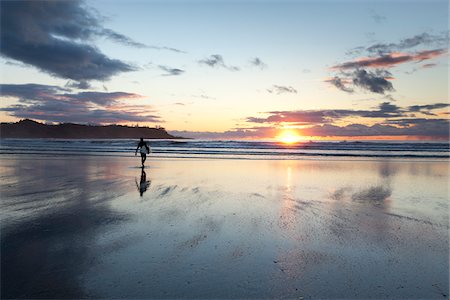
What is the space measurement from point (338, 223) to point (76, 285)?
6.14 metres

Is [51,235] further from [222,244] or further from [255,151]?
[255,151]

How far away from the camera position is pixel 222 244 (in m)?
6.32

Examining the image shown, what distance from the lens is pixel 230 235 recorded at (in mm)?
6922

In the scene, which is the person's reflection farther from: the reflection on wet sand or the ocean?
the ocean

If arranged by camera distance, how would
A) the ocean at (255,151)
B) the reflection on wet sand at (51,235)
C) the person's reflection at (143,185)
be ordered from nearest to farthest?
the reflection on wet sand at (51,235) < the person's reflection at (143,185) < the ocean at (255,151)

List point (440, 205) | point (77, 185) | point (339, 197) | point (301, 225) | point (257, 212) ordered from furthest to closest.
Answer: point (77, 185), point (339, 197), point (440, 205), point (257, 212), point (301, 225)

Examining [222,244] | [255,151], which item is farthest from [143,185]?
[255,151]

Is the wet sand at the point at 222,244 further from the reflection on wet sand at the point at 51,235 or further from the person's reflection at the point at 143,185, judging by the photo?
the person's reflection at the point at 143,185

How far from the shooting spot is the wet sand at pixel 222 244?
459cm

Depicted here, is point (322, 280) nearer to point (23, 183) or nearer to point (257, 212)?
point (257, 212)

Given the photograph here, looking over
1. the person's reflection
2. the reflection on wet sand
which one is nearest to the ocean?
the person's reflection

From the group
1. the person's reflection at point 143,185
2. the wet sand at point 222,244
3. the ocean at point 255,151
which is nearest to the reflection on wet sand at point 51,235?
the wet sand at point 222,244

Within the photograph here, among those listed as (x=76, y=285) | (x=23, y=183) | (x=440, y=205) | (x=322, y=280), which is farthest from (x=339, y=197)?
(x=23, y=183)

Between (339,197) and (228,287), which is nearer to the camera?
(228,287)
